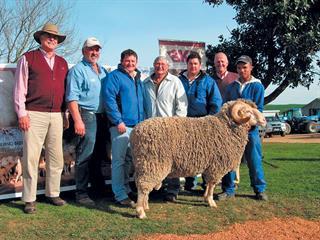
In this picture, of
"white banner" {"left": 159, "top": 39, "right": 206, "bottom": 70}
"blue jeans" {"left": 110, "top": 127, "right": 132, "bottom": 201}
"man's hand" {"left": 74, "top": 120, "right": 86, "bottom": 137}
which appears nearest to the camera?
"man's hand" {"left": 74, "top": 120, "right": 86, "bottom": 137}

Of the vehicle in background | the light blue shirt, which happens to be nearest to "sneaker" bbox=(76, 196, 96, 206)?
the light blue shirt

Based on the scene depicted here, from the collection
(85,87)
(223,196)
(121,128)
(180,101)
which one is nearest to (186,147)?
(180,101)

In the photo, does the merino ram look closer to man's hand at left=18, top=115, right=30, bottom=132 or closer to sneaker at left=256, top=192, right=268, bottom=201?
sneaker at left=256, top=192, right=268, bottom=201

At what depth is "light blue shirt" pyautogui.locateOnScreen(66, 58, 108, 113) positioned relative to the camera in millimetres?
6824

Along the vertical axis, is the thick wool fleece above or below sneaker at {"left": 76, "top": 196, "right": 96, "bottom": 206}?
above

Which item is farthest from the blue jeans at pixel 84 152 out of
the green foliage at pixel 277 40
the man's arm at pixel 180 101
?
the green foliage at pixel 277 40

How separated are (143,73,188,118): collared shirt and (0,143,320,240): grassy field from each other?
5.07 feet

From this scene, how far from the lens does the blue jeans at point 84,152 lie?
278 inches

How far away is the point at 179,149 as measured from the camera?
6695mm

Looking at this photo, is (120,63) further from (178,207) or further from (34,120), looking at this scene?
(178,207)

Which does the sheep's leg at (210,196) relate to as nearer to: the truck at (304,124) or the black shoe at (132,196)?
the black shoe at (132,196)

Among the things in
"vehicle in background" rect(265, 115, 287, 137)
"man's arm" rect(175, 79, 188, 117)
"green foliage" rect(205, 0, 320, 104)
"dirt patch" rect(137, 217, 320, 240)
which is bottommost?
"dirt patch" rect(137, 217, 320, 240)

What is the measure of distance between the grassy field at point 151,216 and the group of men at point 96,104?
260mm

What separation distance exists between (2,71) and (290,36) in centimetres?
883
